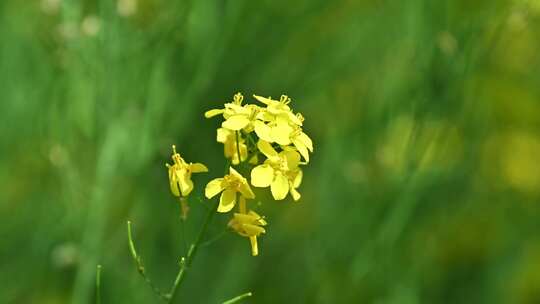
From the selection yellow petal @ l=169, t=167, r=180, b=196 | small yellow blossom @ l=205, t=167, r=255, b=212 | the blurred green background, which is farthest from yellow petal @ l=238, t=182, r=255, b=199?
the blurred green background

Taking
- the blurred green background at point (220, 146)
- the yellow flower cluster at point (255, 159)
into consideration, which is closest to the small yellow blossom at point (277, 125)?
the yellow flower cluster at point (255, 159)

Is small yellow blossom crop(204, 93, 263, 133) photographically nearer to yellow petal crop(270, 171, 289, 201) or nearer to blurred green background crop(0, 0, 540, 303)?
yellow petal crop(270, 171, 289, 201)

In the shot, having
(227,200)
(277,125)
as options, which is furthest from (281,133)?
(227,200)

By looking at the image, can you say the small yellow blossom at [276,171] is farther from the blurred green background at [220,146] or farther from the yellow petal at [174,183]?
the blurred green background at [220,146]

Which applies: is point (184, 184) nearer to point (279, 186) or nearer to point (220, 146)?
point (279, 186)

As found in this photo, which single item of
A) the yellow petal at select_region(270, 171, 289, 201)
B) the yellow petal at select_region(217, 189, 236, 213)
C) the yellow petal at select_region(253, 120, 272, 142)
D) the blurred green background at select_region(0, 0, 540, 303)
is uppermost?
the blurred green background at select_region(0, 0, 540, 303)

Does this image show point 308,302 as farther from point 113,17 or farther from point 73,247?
point 113,17
